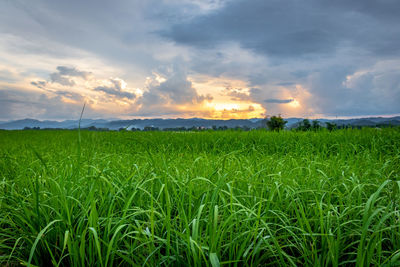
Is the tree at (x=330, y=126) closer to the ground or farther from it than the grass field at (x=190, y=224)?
farther from it

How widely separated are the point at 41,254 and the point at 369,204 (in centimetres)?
249

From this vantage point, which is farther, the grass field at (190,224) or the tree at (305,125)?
the tree at (305,125)

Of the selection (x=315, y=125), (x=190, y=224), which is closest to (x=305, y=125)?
(x=315, y=125)

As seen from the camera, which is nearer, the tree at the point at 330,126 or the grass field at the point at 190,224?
the grass field at the point at 190,224

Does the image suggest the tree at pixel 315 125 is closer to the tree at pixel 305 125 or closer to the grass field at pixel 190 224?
the tree at pixel 305 125

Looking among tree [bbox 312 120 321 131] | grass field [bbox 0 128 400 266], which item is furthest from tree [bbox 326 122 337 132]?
grass field [bbox 0 128 400 266]

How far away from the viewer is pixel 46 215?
2.21m

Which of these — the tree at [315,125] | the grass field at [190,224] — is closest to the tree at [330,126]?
the tree at [315,125]

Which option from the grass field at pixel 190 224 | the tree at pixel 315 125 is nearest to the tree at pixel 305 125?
the tree at pixel 315 125

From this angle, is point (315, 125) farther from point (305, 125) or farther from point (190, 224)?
point (190, 224)

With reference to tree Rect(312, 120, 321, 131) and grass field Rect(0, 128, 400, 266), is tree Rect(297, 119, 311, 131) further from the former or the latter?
grass field Rect(0, 128, 400, 266)

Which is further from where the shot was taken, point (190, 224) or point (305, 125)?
point (305, 125)

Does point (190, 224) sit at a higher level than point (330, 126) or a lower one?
lower

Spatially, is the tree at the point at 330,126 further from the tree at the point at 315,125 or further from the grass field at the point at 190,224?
the grass field at the point at 190,224
